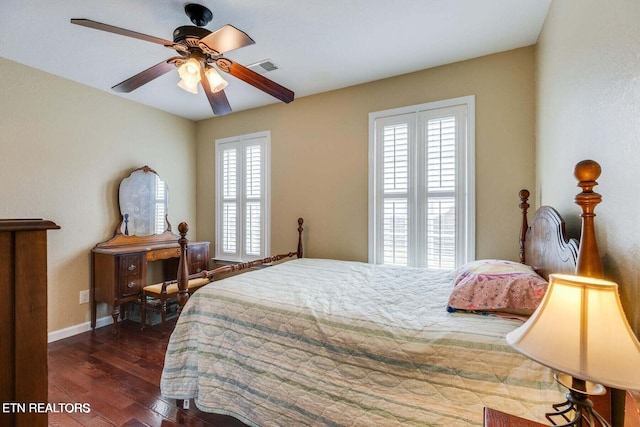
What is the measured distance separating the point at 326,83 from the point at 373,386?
116 inches

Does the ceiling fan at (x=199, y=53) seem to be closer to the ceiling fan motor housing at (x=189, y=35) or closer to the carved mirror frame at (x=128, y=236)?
the ceiling fan motor housing at (x=189, y=35)

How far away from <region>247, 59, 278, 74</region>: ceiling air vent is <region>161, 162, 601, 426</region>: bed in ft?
6.48

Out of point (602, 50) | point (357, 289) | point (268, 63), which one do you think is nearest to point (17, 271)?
point (357, 289)

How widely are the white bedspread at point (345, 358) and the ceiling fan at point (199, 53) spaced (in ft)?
4.89

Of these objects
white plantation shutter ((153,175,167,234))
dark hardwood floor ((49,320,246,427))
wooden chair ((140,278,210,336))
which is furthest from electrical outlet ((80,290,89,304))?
white plantation shutter ((153,175,167,234))

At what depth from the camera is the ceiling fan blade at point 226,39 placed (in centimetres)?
169

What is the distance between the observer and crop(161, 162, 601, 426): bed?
117 centimetres

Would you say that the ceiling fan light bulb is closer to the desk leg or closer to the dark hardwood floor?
the dark hardwood floor

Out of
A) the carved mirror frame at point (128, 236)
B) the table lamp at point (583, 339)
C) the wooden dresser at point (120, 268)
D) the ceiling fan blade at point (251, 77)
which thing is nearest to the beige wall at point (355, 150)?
the carved mirror frame at point (128, 236)

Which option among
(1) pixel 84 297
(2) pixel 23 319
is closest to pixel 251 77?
(2) pixel 23 319

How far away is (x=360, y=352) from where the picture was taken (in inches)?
55.6

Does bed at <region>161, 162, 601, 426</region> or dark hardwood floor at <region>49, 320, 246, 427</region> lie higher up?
bed at <region>161, 162, 601, 426</region>

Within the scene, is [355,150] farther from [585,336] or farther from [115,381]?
[115,381]

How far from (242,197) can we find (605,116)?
12.2 feet
